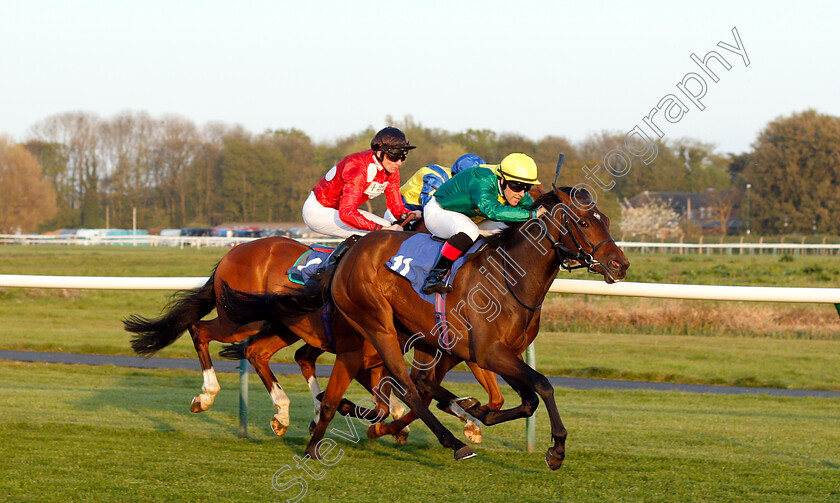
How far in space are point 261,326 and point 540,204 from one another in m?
2.25

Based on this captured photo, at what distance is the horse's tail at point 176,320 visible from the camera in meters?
6.07

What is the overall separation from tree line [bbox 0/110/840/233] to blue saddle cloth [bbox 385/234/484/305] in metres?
23.9

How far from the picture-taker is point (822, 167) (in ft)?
150

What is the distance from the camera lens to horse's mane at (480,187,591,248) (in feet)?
14.3

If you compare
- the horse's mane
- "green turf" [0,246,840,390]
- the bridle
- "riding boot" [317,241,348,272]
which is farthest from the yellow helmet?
"green turf" [0,246,840,390]

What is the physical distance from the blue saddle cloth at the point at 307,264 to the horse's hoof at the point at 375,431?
39.1 inches

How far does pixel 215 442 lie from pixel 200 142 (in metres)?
48.6

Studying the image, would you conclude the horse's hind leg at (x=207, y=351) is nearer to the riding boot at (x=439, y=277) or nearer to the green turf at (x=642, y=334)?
the riding boot at (x=439, y=277)

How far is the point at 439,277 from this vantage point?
453cm

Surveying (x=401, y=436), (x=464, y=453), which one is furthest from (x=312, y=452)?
(x=464, y=453)

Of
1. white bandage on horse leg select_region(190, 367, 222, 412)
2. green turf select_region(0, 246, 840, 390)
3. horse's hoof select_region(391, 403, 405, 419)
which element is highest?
white bandage on horse leg select_region(190, 367, 222, 412)

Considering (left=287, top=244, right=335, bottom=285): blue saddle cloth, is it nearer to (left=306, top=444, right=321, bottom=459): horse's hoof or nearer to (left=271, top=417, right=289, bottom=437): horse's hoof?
(left=271, top=417, right=289, bottom=437): horse's hoof

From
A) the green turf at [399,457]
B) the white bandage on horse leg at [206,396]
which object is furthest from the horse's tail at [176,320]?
the white bandage on horse leg at [206,396]

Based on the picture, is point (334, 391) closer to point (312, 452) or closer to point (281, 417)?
point (312, 452)
